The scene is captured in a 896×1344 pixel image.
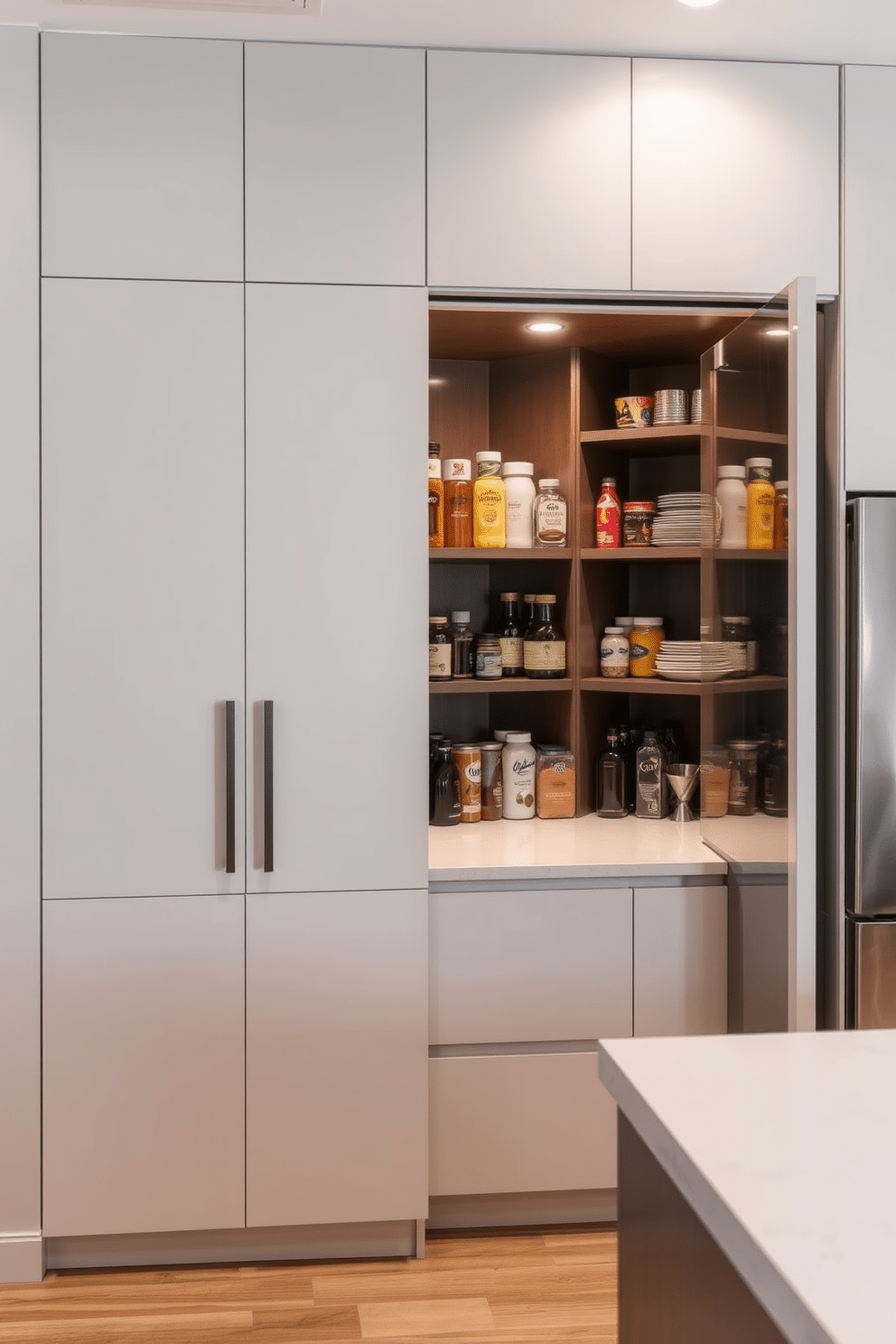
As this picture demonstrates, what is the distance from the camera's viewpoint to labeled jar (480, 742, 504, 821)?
9.89 ft

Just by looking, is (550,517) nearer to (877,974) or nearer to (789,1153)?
(877,974)

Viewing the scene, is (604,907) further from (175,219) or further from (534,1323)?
(175,219)

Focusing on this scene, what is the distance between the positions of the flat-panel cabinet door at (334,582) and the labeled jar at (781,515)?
70 cm

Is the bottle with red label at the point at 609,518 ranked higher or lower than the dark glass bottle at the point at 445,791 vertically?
higher

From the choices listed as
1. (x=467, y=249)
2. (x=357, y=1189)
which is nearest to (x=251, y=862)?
(x=357, y=1189)

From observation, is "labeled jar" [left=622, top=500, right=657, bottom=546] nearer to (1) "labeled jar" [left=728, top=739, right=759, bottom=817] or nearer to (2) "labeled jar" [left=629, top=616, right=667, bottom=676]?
(2) "labeled jar" [left=629, top=616, right=667, bottom=676]

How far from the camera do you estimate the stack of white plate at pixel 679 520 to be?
295 cm

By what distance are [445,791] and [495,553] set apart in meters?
0.60

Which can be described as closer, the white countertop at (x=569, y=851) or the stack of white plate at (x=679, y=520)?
the white countertop at (x=569, y=851)

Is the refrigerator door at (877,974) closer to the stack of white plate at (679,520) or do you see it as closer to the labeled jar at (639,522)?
the stack of white plate at (679,520)

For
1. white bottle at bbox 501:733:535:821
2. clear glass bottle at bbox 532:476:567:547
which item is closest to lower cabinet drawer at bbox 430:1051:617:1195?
white bottle at bbox 501:733:535:821

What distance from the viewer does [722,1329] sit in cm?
98

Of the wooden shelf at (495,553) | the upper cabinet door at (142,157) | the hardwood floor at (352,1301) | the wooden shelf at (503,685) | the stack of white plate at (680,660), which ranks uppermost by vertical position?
the upper cabinet door at (142,157)

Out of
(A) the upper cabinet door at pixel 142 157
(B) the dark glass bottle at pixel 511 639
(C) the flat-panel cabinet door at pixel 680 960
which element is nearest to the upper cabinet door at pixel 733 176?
(A) the upper cabinet door at pixel 142 157
